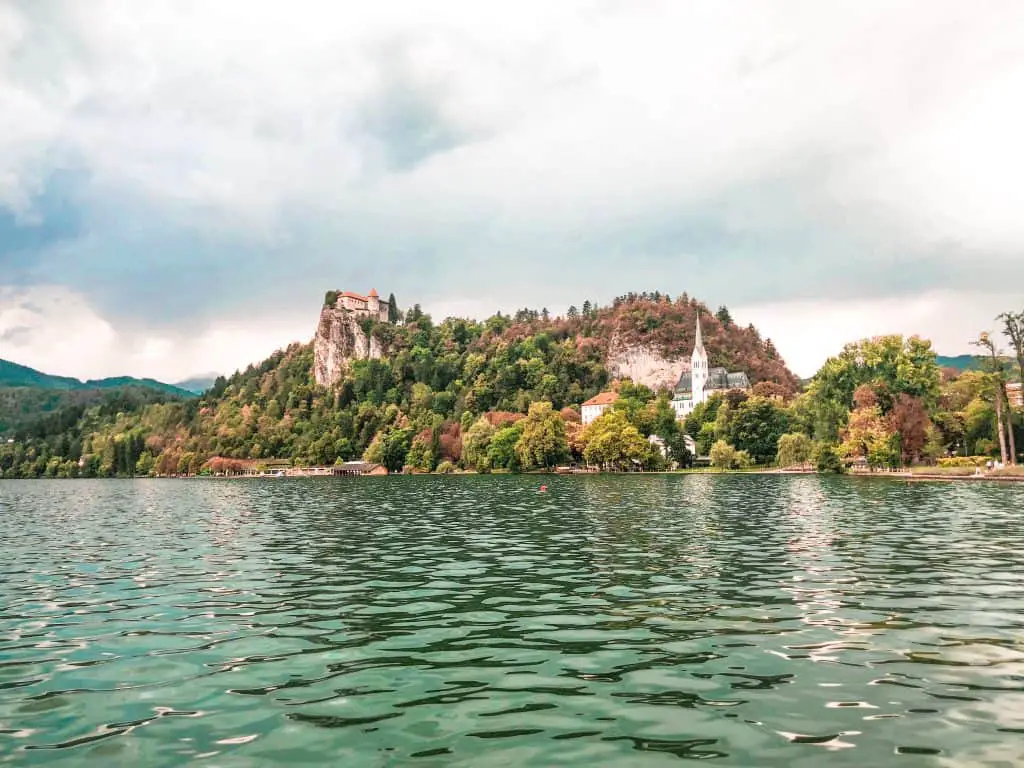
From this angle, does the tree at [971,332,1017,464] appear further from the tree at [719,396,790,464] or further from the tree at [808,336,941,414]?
the tree at [719,396,790,464]

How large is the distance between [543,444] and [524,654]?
161 meters

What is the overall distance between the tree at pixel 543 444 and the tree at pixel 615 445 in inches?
322

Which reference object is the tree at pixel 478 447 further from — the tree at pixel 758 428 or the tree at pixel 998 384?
the tree at pixel 998 384

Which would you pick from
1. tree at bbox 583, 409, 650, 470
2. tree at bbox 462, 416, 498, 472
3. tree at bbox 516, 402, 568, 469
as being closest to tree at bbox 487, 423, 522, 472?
tree at bbox 462, 416, 498, 472

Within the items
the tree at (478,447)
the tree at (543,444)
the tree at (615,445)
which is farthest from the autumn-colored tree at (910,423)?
the tree at (478,447)

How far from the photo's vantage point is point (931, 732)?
11.9 metres

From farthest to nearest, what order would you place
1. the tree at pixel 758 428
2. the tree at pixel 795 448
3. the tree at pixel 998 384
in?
1. the tree at pixel 758 428
2. the tree at pixel 795 448
3. the tree at pixel 998 384

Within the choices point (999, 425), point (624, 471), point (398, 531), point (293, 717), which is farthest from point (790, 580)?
point (624, 471)

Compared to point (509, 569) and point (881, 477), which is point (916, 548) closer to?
point (509, 569)

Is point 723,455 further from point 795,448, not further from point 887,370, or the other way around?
point 887,370

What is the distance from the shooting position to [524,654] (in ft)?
56.0

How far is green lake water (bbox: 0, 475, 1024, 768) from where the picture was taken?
463 inches

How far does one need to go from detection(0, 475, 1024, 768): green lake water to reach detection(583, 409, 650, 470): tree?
409 ft

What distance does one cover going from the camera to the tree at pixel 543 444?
584 ft
